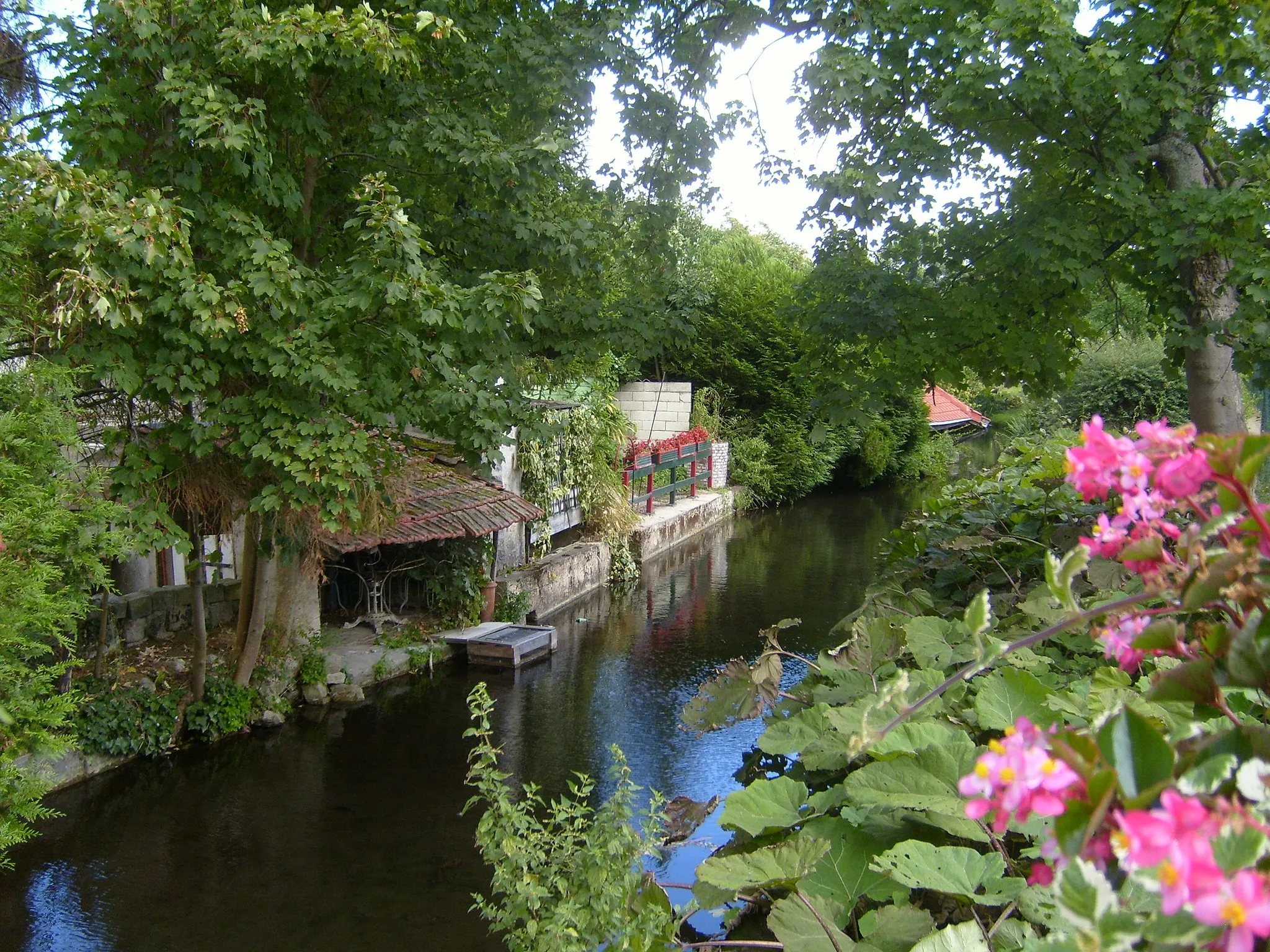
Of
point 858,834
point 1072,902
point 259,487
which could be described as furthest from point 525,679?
point 1072,902

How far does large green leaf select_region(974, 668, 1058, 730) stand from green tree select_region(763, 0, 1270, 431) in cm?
302

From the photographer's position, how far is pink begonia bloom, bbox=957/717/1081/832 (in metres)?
0.82

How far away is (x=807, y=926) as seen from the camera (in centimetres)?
237

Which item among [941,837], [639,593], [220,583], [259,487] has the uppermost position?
[259,487]

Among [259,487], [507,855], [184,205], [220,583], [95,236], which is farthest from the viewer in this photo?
[220,583]

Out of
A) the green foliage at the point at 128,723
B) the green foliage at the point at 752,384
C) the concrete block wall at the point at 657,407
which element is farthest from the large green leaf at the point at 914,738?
the green foliage at the point at 752,384

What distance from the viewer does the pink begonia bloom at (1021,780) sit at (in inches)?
32.2

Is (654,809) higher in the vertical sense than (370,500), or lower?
lower

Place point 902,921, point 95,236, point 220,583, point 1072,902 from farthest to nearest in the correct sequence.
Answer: point 220,583
point 95,236
point 902,921
point 1072,902

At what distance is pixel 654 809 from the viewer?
380cm

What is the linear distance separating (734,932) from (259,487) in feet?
16.1

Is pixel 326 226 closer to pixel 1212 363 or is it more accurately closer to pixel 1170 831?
pixel 1212 363

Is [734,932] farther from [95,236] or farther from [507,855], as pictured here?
[95,236]

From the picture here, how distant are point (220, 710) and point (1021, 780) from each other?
301 inches
